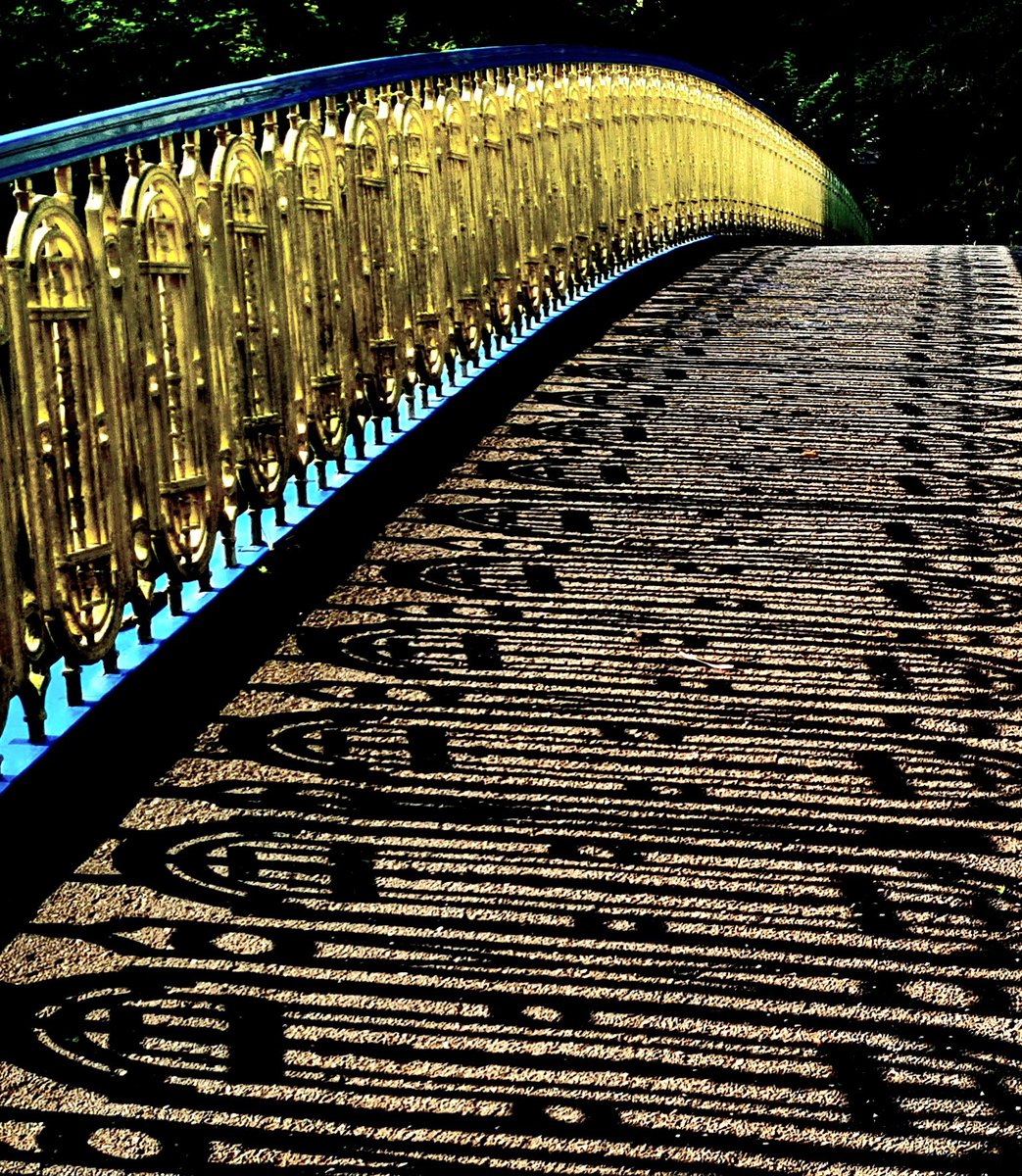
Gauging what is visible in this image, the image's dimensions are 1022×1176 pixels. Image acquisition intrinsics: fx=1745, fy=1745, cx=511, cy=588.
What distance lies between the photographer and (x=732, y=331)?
394 inches

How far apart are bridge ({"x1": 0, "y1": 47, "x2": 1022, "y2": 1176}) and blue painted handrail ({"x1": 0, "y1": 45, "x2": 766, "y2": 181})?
0.02 m

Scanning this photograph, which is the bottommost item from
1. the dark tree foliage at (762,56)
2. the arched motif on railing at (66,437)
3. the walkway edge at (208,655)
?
the walkway edge at (208,655)

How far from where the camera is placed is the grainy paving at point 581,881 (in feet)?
9.38

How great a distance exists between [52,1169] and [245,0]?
18216 mm

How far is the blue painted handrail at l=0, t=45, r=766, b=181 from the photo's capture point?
3535mm

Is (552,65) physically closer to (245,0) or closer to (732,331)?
(732,331)

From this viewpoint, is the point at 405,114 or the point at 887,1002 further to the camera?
the point at 405,114

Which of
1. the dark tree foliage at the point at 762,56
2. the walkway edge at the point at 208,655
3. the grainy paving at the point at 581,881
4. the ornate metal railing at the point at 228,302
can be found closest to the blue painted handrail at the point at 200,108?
the ornate metal railing at the point at 228,302

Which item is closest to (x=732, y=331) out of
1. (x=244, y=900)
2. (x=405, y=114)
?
(x=405, y=114)

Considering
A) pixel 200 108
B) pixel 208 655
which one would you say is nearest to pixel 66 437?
pixel 208 655

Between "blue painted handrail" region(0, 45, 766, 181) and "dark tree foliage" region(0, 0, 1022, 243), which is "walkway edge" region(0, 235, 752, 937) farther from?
"dark tree foliage" region(0, 0, 1022, 243)

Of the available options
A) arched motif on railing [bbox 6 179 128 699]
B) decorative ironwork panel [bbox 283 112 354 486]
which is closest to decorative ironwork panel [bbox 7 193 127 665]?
arched motif on railing [bbox 6 179 128 699]

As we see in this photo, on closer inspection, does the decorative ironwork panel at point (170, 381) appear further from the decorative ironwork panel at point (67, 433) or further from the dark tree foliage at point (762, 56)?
the dark tree foliage at point (762, 56)

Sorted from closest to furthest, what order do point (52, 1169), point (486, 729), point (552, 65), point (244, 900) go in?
point (52, 1169), point (244, 900), point (486, 729), point (552, 65)
